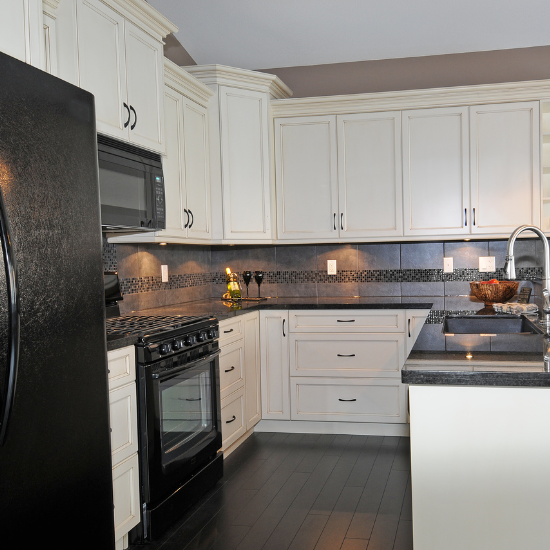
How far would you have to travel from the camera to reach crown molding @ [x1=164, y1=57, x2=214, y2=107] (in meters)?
3.52

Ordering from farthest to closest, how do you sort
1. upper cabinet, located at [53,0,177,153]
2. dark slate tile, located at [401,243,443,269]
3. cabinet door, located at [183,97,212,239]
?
dark slate tile, located at [401,243,443,269], cabinet door, located at [183,97,212,239], upper cabinet, located at [53,0,177,153]

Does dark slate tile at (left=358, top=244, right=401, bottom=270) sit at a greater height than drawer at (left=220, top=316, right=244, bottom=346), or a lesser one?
greater

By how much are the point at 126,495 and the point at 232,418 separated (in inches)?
49.3

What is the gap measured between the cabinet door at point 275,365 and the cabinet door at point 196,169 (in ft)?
2.38

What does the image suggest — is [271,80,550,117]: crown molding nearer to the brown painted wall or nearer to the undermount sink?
the brown painted wall

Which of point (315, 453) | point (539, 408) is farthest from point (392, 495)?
point (539, 408)

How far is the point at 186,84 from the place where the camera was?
12.4ft

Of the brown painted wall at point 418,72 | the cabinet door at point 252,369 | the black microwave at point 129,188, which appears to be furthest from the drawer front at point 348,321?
the brown painted wall at point 418,72

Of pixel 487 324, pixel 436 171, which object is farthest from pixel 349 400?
pixel 436 171

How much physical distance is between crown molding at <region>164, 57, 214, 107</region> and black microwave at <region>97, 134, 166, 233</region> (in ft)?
1.91

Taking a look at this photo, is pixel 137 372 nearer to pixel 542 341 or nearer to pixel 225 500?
pixel 225 500

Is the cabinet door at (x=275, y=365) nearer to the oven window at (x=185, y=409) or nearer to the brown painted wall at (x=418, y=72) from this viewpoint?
the oven window at (x=185, y=409)

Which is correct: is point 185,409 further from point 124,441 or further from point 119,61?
point 119,61

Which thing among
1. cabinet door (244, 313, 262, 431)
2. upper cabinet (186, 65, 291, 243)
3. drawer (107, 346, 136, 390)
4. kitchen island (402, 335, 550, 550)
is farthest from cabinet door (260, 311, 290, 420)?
kitchen island (402, 335, 550, 550)
